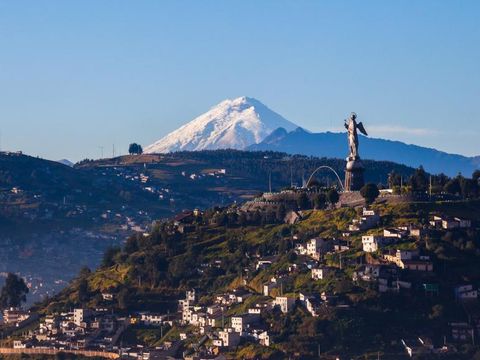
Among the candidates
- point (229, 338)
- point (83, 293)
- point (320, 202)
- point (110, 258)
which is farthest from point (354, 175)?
point (229, 338)

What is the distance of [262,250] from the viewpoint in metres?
150

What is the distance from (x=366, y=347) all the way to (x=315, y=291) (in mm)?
12117

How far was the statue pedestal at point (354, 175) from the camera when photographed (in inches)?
6580

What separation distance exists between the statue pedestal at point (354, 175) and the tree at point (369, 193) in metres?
11.4

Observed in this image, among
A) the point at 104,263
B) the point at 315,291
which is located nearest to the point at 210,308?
the point at 315,291

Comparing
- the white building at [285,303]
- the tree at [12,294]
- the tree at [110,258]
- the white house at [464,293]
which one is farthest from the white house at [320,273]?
the tree at [12,294]

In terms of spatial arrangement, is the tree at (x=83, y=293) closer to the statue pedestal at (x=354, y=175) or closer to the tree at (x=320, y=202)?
the tree at (x=320, y=202)

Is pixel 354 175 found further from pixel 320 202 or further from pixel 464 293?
pixel 464 293

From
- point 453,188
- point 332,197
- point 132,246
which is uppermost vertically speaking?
point 453,188

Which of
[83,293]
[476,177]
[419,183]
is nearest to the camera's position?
[83,293]

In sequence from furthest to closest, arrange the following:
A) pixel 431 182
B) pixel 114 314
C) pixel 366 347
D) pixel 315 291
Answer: pixel 431 182 < pixel 114 314 < pixel 315 291 < pixel 366 347

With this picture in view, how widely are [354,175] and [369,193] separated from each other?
13865 mm

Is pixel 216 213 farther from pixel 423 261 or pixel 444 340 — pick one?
pixel 444 340

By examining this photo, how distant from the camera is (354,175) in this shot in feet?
550
